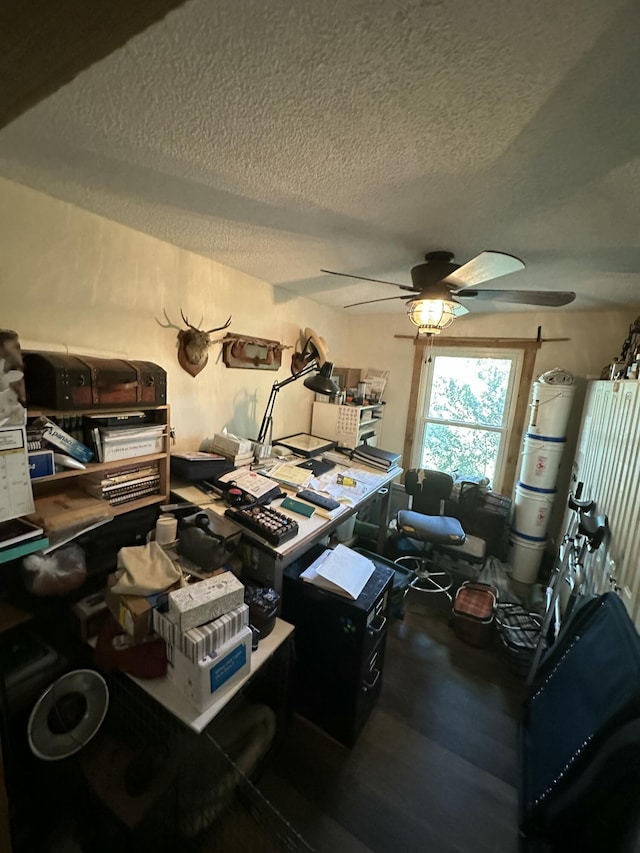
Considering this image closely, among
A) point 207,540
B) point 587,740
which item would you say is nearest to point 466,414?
point 587,740

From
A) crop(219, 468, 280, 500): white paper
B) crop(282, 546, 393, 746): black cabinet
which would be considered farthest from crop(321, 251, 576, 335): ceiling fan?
crop(282, 546, 393, 746): black cabinet

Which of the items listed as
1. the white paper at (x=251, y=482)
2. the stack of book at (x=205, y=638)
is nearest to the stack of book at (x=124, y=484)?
the white paper at (x=251, y=482)

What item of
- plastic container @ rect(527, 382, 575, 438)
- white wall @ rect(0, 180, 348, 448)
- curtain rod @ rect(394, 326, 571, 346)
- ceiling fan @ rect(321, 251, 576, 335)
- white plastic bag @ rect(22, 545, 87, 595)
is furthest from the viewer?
curtain rod @ rect(394, 326, 571, 346)

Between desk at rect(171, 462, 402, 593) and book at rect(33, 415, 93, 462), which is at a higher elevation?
book at rect(33, 415, 93, 462)

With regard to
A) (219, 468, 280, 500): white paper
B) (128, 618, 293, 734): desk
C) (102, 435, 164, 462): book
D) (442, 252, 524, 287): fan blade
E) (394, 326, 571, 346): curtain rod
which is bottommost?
(128, 618, 293, 734): desk

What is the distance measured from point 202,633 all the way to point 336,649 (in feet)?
2.42

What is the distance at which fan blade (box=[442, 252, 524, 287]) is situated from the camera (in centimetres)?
119

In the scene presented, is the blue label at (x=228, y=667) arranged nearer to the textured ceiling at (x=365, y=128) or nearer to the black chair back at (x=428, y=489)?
the textured ceiling at (x=365, y=128)

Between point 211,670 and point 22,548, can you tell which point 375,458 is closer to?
point 211,670

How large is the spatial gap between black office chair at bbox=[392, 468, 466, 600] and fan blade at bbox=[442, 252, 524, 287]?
1.65 m

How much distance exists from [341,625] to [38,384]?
1.53 meters

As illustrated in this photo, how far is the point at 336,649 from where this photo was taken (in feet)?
4.70

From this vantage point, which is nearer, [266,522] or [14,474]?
[14,474]

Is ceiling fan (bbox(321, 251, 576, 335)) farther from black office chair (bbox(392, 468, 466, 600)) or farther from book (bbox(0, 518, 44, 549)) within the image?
book (bbox(0, 518, 44, 549))
